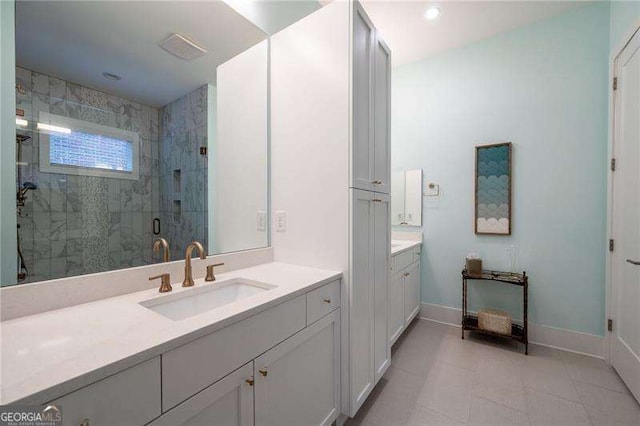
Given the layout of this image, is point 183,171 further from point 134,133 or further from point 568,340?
point 568,340

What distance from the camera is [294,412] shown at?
1122 mm

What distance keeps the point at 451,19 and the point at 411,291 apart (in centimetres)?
256

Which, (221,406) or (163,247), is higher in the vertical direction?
(163,247)

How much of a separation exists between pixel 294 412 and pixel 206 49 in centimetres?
188

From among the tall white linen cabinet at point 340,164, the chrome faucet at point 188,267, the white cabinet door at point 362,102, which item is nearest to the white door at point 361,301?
the tall white linen cabinet at point 340,164

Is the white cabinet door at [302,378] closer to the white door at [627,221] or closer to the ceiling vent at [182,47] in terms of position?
the ceiling vent at [182,47]

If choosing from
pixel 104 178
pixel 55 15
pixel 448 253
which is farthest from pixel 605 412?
pixel 55 15

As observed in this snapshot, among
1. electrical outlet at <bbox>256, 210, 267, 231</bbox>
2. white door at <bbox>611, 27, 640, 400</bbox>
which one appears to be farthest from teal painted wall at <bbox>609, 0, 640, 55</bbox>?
electrical outlet at <bbox>256, 210, 267, 231</bbox>

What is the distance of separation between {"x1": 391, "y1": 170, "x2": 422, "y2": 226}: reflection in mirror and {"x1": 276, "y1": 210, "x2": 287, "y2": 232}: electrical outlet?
71.8 inches

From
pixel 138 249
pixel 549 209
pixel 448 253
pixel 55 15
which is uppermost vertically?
pixel 55 15

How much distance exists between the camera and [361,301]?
1.52 metres

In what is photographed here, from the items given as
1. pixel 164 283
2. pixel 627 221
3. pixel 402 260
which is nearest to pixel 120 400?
pixel 164 283

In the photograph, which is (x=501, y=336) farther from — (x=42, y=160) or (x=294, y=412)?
(x=42, y=160)

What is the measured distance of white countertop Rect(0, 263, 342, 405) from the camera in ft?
1.73
